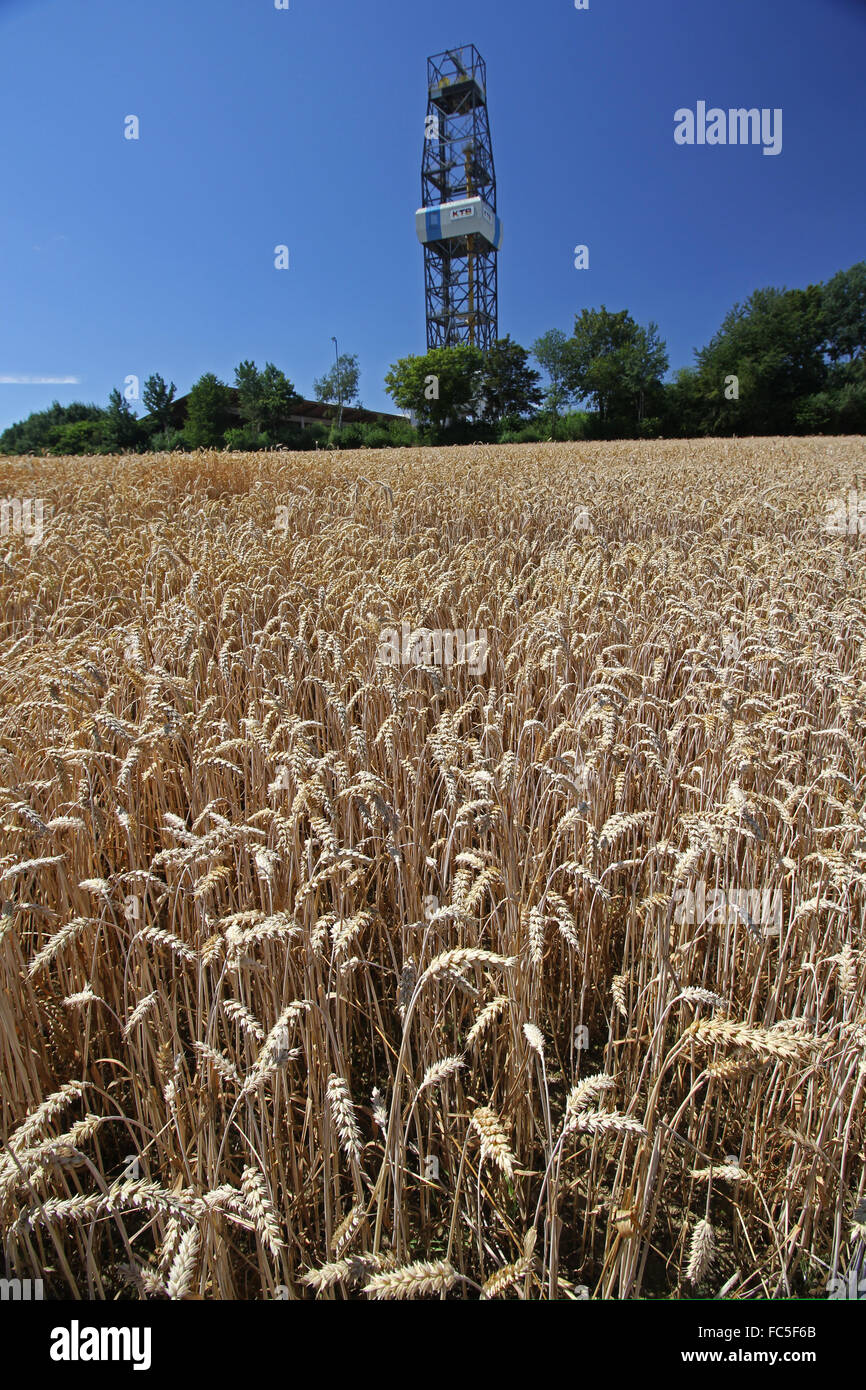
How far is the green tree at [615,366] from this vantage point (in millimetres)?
45094

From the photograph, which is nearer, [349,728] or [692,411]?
[349,728]

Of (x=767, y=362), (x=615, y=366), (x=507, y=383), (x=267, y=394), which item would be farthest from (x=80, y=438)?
(x=767, y=362)

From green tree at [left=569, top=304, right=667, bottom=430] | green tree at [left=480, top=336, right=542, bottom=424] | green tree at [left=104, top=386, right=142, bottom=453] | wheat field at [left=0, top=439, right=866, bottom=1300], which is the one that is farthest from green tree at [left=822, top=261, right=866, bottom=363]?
wheat field at [left=0, top=439, right=866, bottom=1300]

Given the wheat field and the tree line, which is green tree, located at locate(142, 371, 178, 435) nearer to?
the tree line

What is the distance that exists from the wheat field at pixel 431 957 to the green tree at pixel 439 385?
41.0 meters

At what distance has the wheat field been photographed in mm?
979

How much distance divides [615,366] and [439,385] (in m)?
13.9

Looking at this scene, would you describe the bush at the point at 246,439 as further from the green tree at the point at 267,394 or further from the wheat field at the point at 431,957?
the wheat field at the point at 431,957

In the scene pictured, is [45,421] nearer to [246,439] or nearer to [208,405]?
[208,405]

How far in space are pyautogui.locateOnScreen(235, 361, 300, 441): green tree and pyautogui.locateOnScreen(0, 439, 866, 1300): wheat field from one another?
137 ft

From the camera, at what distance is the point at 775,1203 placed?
3.85ft
